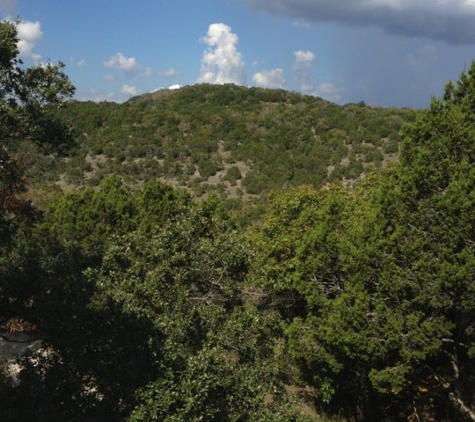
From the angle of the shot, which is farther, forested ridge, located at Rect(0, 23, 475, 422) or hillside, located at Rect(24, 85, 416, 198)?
hillside, located at Rect(24, 85, 416, 198)

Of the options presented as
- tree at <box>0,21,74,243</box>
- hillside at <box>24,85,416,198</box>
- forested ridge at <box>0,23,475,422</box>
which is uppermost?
hillside at <box>24,85,416,198</box>

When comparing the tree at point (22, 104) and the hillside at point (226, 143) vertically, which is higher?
the hillside at point (226, 143)

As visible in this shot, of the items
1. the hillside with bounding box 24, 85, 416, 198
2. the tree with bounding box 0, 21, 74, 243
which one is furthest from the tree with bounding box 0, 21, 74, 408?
the hillside with bounding box 24, 85, 416, 198

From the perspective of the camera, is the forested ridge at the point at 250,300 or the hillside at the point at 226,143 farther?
the hillside at the point at 226,143

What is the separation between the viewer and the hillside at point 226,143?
51812 mm

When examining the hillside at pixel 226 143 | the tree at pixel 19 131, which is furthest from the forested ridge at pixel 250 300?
the hillside at pixel 226 143

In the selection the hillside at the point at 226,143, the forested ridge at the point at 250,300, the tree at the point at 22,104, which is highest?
the hillside at the point at 226,143

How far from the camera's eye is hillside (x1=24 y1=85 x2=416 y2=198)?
51.8 m

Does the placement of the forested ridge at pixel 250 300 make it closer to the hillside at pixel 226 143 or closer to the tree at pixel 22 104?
the tree at pixel 22 104

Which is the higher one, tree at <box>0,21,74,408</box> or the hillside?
the hillside

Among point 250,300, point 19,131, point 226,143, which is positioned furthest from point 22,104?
point 226,143

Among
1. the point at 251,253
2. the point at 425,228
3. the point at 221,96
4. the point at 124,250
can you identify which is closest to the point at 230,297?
the point at 251,253

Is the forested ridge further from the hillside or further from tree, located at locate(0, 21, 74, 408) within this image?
the hillside

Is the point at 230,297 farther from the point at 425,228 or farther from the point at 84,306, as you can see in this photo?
the point at 425,228
